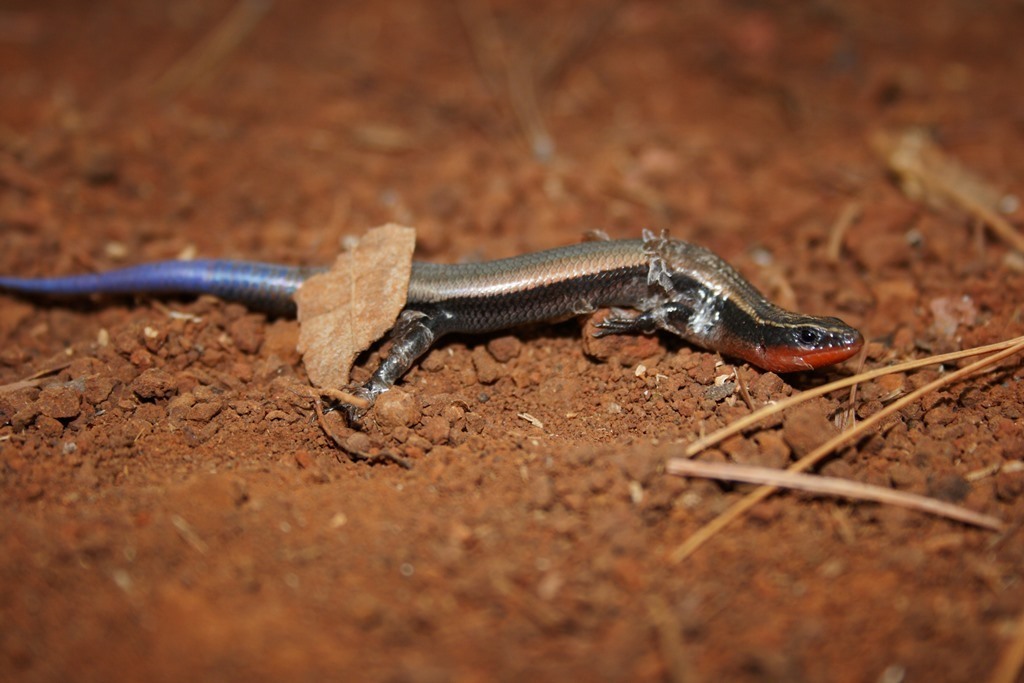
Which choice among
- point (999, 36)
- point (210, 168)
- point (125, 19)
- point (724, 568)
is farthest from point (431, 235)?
point (999, 36)

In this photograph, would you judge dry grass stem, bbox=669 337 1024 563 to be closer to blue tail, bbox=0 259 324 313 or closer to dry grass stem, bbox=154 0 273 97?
blue tail, bbox=0 259 324 313

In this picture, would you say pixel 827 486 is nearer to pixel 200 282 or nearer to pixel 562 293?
pixel 562 293

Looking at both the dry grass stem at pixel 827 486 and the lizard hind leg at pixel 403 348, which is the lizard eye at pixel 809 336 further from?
the lizard hind leg at pixel 403 348

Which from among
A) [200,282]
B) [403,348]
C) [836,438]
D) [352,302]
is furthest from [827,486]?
[200,282]

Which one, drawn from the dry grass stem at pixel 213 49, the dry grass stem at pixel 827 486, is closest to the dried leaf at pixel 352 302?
the dry grass stem at pixel 827 486

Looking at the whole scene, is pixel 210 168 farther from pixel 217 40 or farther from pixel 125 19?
pixel 125 19

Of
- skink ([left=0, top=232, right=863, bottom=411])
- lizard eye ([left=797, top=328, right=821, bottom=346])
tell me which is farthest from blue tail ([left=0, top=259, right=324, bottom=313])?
lizard eye ([left=797, top=328, right=821, bottom=346])
